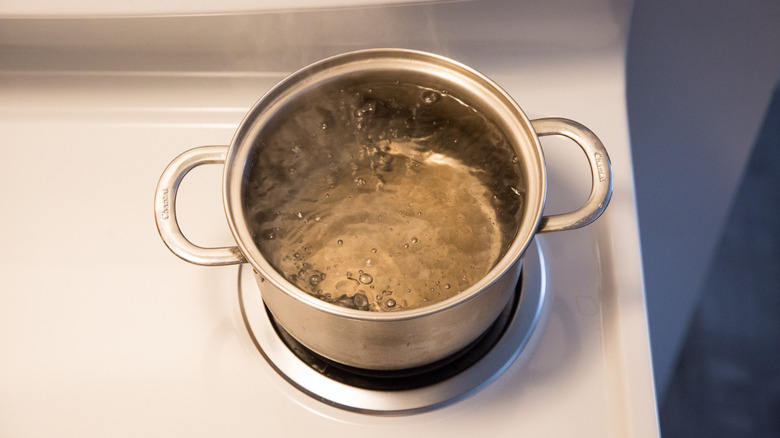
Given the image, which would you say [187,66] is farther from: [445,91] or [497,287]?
[497,287]

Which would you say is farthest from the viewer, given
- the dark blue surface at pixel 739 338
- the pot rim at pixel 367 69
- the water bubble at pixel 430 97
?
the dark blue surface at pixel 739 338

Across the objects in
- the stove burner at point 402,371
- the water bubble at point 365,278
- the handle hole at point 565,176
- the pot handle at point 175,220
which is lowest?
the stove burner at point 402,371

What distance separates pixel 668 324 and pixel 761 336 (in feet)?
1.54

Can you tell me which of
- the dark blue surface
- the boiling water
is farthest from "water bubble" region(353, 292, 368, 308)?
the dark blue surface

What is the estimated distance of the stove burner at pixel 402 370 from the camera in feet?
1.57

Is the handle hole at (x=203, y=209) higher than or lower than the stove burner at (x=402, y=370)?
higher

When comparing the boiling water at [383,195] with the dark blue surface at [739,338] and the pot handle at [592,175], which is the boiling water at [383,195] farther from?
the dark blue surface at [739,338]

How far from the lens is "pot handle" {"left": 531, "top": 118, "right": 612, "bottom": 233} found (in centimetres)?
43

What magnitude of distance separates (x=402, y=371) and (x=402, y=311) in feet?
0.39

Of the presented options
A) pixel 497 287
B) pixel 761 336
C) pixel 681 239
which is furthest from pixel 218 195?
pixel 761 336

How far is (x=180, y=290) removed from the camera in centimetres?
51

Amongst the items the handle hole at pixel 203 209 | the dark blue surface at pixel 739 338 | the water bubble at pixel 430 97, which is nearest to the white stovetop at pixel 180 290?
the handle hole at pixel 203 209

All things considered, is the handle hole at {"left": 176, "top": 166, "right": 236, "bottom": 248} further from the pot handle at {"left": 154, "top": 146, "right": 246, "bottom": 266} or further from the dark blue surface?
the dark blue surface

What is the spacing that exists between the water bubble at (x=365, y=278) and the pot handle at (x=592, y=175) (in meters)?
0.12
